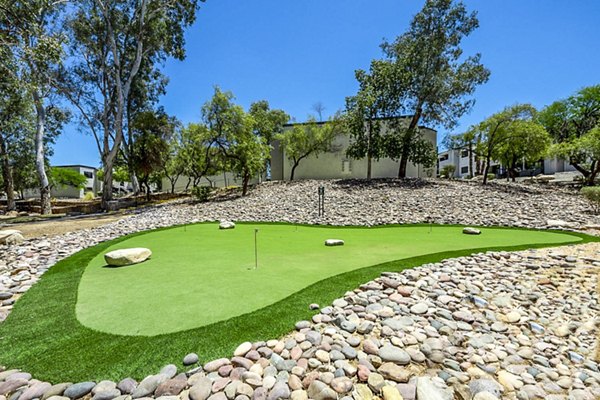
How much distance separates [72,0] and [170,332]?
63.8 feet

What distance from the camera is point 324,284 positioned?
3.17m

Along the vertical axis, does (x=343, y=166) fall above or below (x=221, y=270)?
above

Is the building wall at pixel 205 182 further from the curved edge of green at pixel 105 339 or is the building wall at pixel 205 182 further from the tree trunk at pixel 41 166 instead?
the curved edge of green at pixel 105 339

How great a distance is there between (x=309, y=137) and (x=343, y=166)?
3.86 metres

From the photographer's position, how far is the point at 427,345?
2.13m

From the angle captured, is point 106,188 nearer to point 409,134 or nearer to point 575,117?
point 409,134

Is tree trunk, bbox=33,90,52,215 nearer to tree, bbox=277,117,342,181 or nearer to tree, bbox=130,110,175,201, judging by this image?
tree, bbox=130,110,175,201

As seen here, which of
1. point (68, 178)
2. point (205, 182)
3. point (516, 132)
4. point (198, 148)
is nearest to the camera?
point (516, 132)

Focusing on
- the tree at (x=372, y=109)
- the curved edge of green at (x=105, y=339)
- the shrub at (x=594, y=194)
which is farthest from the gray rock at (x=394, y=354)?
the tree at (x=372, y=109)

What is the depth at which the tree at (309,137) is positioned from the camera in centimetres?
1845

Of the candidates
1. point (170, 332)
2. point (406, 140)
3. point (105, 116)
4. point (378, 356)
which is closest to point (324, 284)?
point (378, 356)

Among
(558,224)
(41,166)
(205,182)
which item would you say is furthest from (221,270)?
(205,182)

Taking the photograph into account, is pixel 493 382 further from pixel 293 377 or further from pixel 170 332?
pixel 170 332

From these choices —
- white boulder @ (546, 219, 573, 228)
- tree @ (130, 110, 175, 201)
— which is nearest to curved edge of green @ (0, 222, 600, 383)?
white boulder @ (546, 219, 573, 228)
